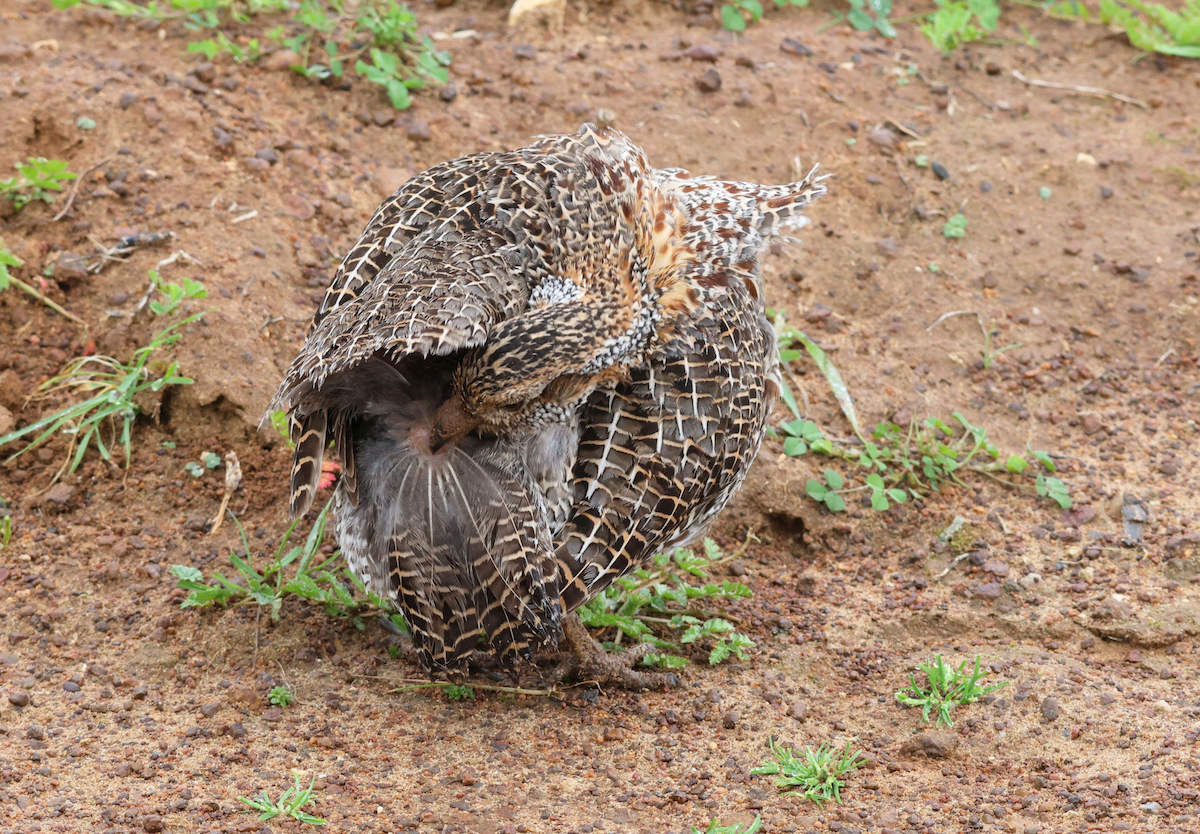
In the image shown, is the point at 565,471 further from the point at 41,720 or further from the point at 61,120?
the point at 61,120

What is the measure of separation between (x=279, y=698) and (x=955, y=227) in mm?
4465

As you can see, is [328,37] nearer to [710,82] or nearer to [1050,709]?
[710,82]

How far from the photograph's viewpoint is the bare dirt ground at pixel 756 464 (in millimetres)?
3594

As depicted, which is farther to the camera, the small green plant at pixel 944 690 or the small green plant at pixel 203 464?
the small green plant at pixel 203 464

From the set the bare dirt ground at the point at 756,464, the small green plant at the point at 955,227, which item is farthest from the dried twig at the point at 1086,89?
the small green plant at the point at 955,227

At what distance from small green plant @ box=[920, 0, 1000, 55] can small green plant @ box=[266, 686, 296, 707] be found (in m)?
5.93

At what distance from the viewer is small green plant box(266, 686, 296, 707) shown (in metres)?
3.88

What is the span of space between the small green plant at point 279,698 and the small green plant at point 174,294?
181 cm

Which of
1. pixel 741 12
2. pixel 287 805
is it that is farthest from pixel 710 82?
pixel 287 805

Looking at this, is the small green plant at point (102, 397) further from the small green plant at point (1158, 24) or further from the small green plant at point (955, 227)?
the small green plant at point (1158, 24)

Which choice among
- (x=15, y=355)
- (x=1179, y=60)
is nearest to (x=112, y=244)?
(x=15, y=355)

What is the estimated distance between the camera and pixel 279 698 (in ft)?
12.7

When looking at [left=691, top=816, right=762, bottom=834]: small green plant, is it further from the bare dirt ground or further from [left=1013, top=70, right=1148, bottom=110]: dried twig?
[left=1013, top=70, right=1148, bottom=110]: dried twig

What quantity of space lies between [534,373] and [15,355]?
109 inches
